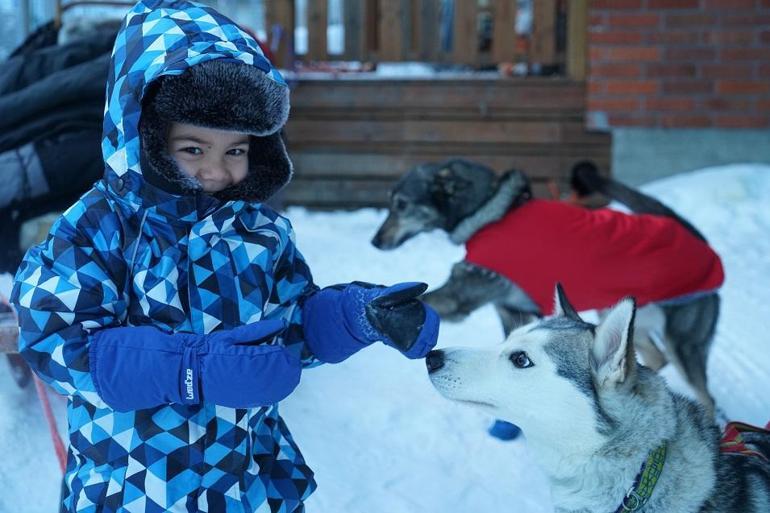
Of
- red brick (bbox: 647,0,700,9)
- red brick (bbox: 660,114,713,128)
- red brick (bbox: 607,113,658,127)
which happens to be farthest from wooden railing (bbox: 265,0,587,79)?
red brick (bbox: 660,114,713,128)

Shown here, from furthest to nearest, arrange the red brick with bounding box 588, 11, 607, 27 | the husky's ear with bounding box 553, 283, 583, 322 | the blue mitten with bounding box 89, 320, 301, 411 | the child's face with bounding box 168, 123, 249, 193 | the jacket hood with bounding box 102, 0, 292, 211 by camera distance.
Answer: the red brick with bounding box 588, 11, 607, 27
the husky's ear with bounding box 553, 283, 583, 322
the child's face with bounding box 168, 123, 249, 193
the jacket hood with bounding box 102, 0, 292, 211
the blue mitten with bounding box 89, 320, 301, 411

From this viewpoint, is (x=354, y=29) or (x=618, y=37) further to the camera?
(x=354, y=29)

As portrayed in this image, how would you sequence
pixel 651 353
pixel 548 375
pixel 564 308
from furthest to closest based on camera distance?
1. pixel 651 353
2. pixel 564 308
3. pixel 548 375

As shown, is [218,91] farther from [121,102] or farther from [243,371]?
[243,371]

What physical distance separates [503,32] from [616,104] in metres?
1.15

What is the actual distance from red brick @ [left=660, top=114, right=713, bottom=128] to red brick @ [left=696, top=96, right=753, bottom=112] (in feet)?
0.28

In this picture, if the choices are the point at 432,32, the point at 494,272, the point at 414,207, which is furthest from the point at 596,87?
the point at 494,272

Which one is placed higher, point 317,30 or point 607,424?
point 317,30

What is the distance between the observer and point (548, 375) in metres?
1.89

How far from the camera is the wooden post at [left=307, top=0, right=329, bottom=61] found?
678 centimetres

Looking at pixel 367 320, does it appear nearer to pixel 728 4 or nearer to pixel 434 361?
pixel 434 361

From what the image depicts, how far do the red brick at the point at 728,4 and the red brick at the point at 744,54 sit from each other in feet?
1.11

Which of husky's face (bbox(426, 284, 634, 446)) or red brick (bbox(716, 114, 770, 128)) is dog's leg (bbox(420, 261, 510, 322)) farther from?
red brick (bbox(716, 114, 770, 128))

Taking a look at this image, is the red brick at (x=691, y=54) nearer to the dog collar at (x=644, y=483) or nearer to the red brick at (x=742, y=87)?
the red brick at (x=742, y=87)
